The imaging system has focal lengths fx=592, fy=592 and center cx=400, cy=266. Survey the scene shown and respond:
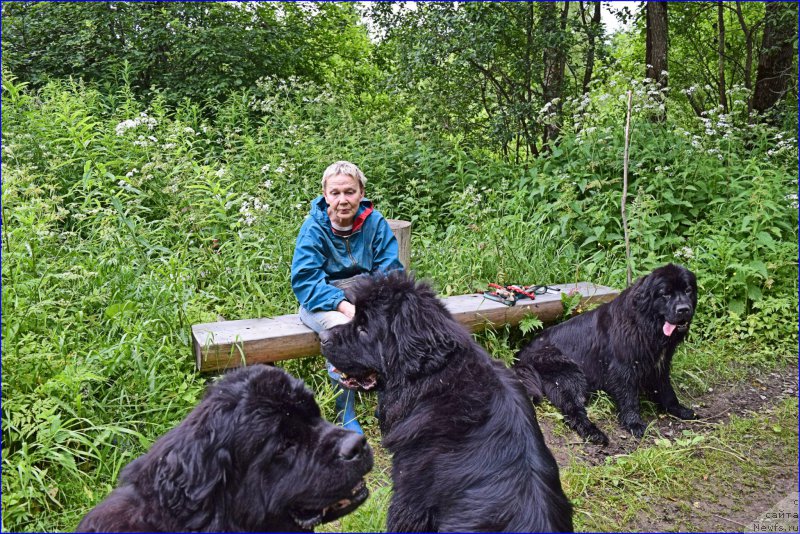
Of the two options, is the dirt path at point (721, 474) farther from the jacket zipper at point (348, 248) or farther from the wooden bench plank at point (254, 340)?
the jacket zipper at point (348, 248)

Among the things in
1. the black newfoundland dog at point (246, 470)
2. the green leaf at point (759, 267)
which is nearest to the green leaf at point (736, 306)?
the green leaf at point (759, 267)

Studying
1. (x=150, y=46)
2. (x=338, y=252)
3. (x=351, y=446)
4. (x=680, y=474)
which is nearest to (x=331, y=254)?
(x=338, y=252)

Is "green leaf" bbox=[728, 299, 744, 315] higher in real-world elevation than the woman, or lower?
lower

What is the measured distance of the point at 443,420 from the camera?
2.47 m

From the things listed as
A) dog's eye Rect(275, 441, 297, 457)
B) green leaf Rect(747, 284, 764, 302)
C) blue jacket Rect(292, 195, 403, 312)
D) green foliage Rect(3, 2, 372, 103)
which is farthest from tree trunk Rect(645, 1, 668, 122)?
dog's eye Rect(275, 441, 297, 457)

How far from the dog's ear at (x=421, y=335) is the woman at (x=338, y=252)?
→ 1112 mm

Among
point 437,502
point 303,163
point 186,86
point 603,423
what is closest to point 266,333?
point 437,502

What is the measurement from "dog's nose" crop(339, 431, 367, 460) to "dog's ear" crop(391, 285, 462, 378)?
2.14ft

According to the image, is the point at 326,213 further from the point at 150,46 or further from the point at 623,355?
the point at 150,46

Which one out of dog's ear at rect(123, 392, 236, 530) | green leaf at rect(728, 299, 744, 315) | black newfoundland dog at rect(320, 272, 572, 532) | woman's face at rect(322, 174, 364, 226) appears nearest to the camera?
dog's ear at rect(123, 392, 236, 530)

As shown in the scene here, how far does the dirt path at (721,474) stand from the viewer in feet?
11.1

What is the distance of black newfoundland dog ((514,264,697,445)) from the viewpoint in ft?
14.5

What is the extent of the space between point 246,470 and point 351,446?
348mm

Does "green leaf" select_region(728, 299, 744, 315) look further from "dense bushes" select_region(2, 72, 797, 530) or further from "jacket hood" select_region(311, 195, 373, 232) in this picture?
"jacket hood" select_region(311, 195, 373, 232)
